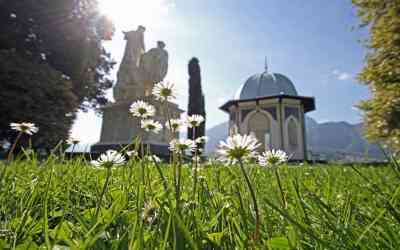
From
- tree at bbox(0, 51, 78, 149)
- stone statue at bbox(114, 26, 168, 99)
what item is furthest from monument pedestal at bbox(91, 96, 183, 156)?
tree at bbox(0, 51, 78, 149)

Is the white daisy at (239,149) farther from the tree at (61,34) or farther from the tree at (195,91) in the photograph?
the tree at (195,91)

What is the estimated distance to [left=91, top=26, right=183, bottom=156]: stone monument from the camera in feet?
40.0

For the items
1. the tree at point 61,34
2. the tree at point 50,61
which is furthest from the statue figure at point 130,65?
the tree at point 61,34

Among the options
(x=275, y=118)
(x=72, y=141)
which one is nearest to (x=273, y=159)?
(x=72, y=141)

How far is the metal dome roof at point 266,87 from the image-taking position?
94.6 feet

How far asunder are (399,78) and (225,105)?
21952 millimetres

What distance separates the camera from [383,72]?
276 inches

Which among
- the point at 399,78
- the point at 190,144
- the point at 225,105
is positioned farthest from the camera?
the point at 225,105

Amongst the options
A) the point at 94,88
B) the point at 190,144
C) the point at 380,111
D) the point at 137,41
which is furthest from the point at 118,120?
the point at 190,144

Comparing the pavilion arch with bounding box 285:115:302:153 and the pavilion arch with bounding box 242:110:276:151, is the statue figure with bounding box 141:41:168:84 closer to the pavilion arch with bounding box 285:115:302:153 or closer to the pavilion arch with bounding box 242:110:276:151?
the pavilion arch with bounding box 242:110:276:151

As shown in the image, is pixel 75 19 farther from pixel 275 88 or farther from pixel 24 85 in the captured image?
pixel 275 88

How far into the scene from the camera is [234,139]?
0.54 m

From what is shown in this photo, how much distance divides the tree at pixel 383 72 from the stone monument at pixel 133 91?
726 cm

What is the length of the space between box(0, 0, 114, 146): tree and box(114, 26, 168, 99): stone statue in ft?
8.64
